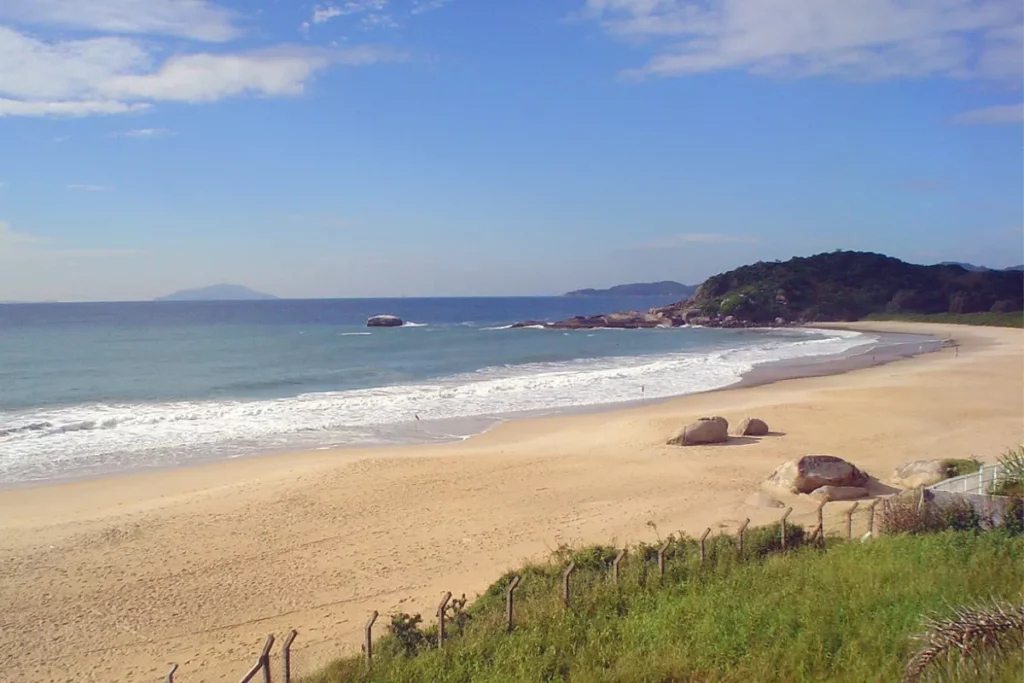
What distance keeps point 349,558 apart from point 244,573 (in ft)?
5.60

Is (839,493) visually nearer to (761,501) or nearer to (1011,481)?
(761,501)

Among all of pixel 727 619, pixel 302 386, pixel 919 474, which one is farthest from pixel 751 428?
pixel 302 386

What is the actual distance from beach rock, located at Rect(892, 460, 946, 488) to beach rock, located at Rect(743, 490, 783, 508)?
2694 mm

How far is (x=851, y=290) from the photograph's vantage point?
327 feet

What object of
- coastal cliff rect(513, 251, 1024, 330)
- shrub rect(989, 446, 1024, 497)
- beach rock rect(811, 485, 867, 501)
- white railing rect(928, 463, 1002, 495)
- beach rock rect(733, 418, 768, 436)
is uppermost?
coastal cliff rect(513, 251, 1024, 330)

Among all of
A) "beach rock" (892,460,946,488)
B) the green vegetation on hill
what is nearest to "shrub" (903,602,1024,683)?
"beach rock" (892,460,946,488)

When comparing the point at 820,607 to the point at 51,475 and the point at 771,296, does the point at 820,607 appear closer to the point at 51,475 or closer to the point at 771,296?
the point at 51,475

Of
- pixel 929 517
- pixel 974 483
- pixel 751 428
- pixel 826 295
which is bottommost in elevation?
pixel 751 428

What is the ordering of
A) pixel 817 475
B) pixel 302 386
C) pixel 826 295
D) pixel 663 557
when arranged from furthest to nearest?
pixel 826 295, pixel 302 386, pixel 817 475, pixel 663 557

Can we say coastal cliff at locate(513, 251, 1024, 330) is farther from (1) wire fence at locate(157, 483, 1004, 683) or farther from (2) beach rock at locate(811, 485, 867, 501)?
(1) wire fence at locate(157, 483, 1004, 683)

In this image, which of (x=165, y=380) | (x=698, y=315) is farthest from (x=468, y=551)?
(x=698, y=315)

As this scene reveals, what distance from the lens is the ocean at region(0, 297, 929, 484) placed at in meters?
23.5

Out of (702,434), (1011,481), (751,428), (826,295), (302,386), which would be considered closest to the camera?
(1011,481)

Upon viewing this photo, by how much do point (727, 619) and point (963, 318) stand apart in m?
86.8
